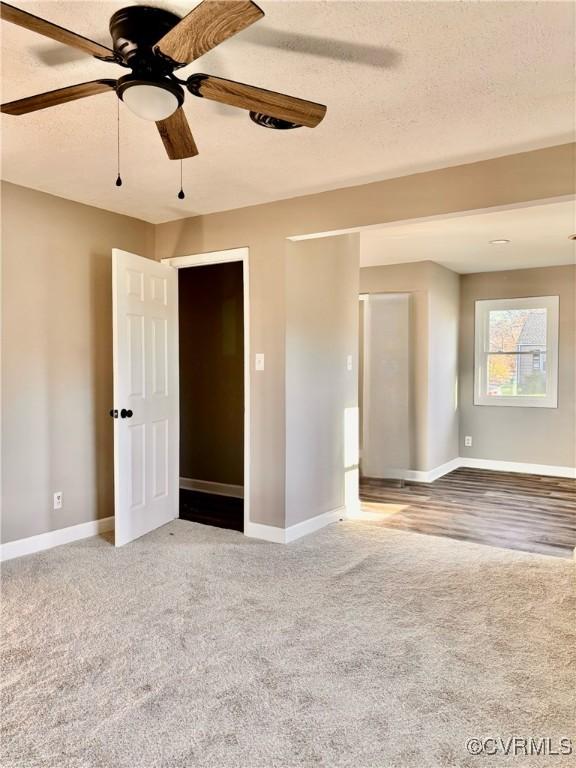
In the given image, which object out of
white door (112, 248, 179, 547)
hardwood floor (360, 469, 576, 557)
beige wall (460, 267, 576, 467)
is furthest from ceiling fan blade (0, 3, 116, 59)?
beige wall (460, 267, 576, 467)

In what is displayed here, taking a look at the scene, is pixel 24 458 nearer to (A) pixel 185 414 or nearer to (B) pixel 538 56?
(A) pixel 185 414

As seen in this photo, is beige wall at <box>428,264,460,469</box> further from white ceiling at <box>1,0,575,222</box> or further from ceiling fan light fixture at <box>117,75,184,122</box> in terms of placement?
ceiling fan light fixture at <box>117,75,184,122</box>

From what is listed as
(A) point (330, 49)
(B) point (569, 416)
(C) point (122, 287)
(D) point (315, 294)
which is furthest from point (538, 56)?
(B) point (569, 416)

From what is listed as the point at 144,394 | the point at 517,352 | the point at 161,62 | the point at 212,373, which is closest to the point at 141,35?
the point at 161,62

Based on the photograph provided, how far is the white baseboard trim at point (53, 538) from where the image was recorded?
360 cm

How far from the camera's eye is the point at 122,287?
3867mm

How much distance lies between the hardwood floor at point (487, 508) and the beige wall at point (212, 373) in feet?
4.64

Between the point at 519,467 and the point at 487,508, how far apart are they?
196cm

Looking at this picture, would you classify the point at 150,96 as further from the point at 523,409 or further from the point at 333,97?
the point at 523,409

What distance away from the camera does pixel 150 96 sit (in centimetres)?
178

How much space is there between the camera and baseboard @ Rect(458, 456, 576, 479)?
20.8 ft

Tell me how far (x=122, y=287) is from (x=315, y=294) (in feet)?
4.58

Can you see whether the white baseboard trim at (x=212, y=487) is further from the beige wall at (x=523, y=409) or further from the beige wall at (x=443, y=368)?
the beige wall at (x=523, y=409)

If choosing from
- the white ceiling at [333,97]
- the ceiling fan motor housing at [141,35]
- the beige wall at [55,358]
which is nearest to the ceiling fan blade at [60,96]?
the ceiling fan motor housing at [141,35]
